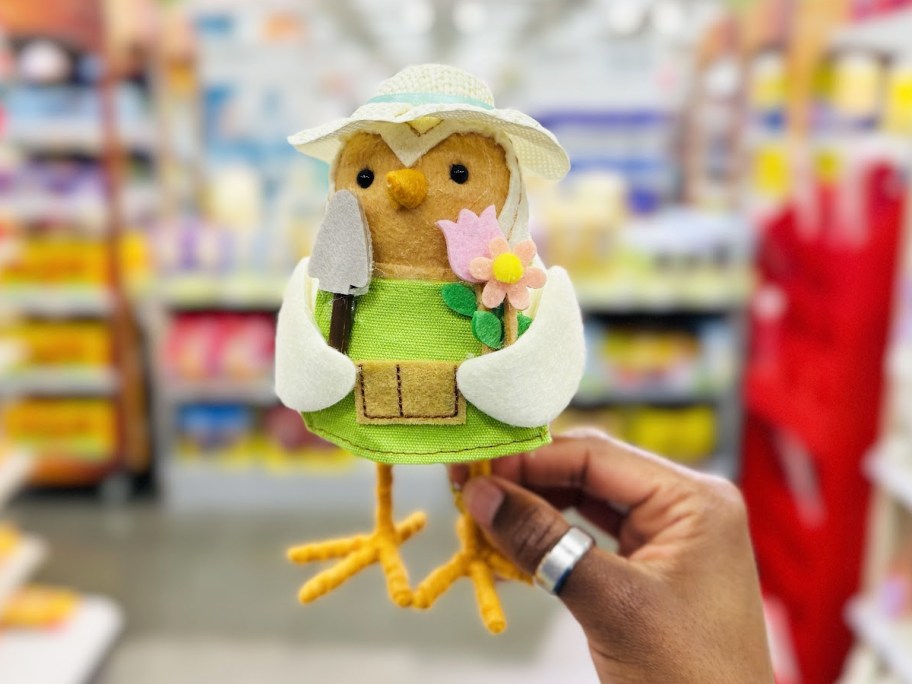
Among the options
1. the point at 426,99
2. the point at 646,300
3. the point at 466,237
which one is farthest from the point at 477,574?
the point at 646,300

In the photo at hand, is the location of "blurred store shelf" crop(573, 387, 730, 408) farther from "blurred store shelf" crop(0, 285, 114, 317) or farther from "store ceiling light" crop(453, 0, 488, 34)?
"store ceiling light" crop(453, 0, 488, 34)

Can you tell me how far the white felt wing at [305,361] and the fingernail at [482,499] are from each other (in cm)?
20

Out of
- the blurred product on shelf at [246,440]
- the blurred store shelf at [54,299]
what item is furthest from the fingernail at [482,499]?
the blurred store shelf at [54,299]

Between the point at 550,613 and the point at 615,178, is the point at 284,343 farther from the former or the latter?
the point at 615,178

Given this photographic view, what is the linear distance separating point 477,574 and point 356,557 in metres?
0.12

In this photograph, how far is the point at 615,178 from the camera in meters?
3.25

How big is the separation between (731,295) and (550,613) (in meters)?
1.35

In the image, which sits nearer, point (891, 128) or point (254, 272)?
point (891, 128)

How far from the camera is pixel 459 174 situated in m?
0.61

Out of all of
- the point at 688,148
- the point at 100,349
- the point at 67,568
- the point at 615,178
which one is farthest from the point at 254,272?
the point at 688,148

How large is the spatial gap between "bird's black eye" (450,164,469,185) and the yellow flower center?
0.07 meters

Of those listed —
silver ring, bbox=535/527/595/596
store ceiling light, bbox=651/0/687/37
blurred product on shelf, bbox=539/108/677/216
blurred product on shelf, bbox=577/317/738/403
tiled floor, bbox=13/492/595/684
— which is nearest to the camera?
silver ring, bbox=535/527/595/596

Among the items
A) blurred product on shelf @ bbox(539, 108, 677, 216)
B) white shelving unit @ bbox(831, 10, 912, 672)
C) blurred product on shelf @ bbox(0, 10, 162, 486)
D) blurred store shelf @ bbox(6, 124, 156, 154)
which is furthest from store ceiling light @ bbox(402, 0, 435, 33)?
white shelving unit @ bbox(831, 10, 912, 672)

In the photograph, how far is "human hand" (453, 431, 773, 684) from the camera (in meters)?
0.73
